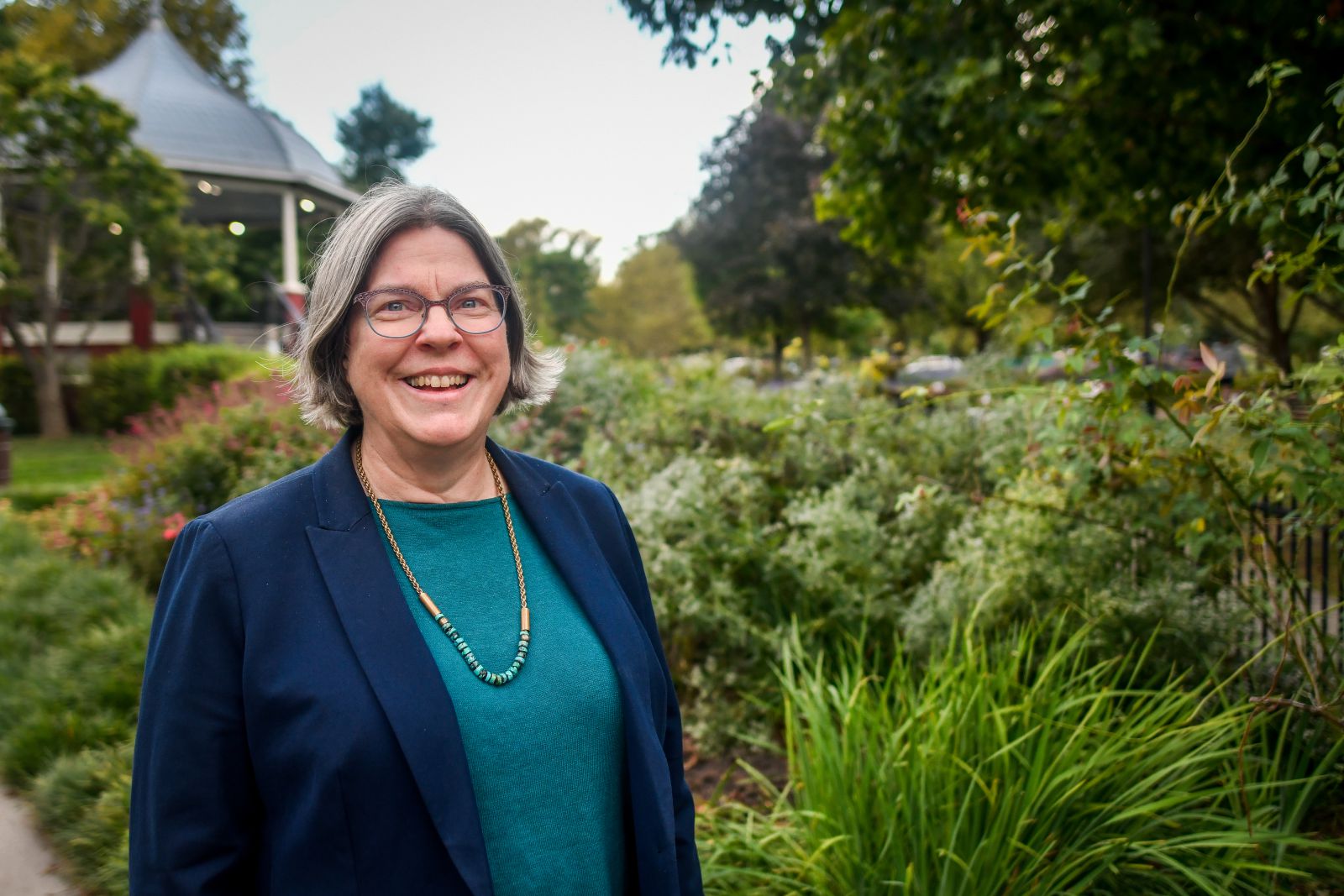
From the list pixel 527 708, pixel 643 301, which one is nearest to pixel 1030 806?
Result: pixel 527 708

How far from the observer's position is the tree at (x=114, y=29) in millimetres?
26578

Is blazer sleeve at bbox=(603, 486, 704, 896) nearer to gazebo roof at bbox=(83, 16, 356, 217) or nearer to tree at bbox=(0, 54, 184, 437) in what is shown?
tree at bbox=(0, 54, 184, 437)

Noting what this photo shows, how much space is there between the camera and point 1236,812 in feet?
8.98

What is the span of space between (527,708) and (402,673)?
0.78 ft

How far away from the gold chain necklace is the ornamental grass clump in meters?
1.14

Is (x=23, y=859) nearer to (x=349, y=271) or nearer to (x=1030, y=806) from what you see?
(x=349, y=271)

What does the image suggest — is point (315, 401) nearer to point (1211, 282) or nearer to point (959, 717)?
point (959, 717)

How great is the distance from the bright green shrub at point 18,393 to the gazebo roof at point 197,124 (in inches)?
280

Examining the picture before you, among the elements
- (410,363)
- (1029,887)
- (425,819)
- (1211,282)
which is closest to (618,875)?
(425,819)

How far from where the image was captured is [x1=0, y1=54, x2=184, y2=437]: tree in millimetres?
17152

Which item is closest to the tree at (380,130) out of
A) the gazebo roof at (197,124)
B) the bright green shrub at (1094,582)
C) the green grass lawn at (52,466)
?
the gazebo roof at (197,124)

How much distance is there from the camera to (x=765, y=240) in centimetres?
2947

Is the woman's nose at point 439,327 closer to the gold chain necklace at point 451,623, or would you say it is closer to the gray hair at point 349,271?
the gray hair at point 349,271

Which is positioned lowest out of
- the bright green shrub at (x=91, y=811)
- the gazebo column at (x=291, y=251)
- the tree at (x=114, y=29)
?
the bright green shrub at (x=91, y=811)
